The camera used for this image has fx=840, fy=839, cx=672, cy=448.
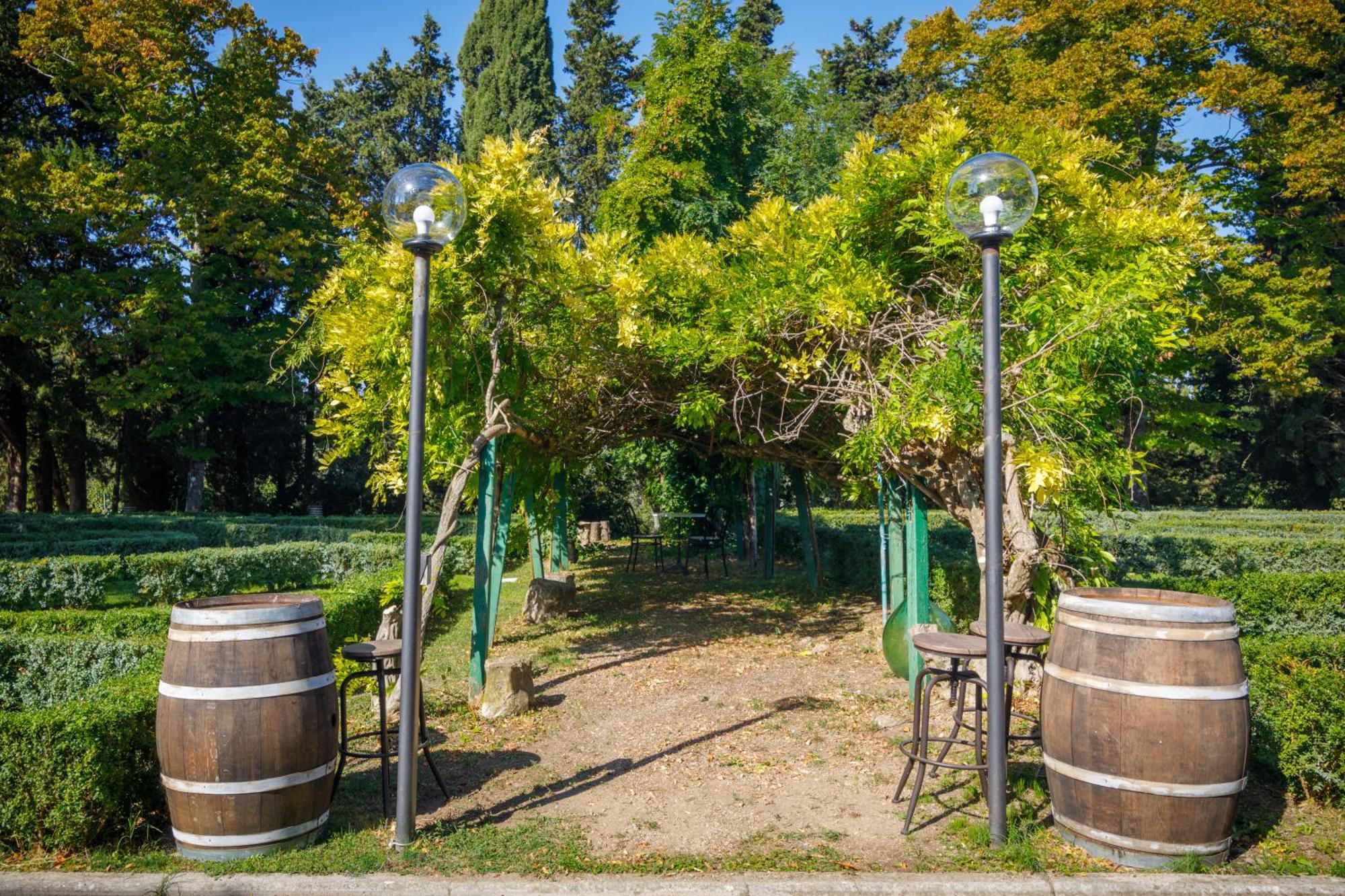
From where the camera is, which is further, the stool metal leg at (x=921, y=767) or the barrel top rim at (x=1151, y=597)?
the stool metal leg at (x=921, y=767)

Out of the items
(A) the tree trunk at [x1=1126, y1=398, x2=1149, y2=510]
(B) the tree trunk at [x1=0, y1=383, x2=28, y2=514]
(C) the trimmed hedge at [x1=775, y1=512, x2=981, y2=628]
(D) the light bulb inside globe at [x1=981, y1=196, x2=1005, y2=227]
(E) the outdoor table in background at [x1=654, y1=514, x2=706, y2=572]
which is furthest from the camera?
(B) the tree trunk at [x1=0, y1=383, x2=28, y2=514]

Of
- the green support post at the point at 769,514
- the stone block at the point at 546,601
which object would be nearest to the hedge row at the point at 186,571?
the stone block at the point at 546,601

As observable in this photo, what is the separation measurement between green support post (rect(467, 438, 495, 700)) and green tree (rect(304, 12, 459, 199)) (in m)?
30.7

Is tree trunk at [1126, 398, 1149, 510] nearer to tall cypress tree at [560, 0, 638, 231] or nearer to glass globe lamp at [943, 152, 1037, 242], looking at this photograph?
glass globe lamp at [943, 152, 1037, 242]

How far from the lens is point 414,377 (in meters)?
4.16

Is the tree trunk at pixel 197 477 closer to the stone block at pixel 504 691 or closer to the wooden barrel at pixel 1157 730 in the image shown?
the stone block at pixel 504 691

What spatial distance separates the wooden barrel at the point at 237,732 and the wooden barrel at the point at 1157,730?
358 cm

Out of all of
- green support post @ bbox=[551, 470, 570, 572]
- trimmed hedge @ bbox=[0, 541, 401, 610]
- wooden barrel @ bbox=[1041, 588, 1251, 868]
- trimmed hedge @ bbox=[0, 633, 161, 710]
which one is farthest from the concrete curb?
green support post @ bbox=[551, 470, 570, 572]

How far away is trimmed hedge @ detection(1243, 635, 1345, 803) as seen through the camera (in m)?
4.37

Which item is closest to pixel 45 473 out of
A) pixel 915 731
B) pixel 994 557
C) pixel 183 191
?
pixel 183 191

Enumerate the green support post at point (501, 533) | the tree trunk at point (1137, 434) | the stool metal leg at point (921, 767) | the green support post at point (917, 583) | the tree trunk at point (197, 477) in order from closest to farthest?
the stool metal leg at point (921, 767)
the tree trunk at point (1137, 434)
the green support post at point (917, 583)
the green support post at point (501, 533)
the tree trunk at point (197, 477)

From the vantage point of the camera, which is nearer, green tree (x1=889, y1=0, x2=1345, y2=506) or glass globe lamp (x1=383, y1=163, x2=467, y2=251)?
glass globe lamp (x1=383, y1=163, x2=467, y2=251)

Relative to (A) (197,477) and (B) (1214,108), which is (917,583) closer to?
(B) (1214,108)

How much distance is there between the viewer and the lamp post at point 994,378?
3963 millimetres
